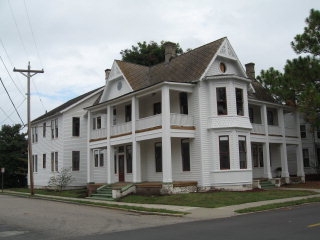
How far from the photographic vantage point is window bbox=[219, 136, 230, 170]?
2453cm

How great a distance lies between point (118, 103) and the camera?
28.3 metres

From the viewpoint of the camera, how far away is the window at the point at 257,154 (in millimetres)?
31316

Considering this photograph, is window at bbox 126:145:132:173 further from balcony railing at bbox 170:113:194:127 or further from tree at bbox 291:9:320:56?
tree at bbox 291:9:320:56

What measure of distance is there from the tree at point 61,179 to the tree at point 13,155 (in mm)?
13750

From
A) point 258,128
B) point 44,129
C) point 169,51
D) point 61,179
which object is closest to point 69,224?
point 258,128

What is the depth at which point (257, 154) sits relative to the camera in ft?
104

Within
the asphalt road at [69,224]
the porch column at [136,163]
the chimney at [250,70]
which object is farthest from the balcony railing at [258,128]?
the asphalt road at [69,224]

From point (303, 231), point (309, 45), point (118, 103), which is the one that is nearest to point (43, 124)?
point (118, 103)

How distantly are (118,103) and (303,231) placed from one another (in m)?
19.8

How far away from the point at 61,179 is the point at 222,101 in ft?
57.1

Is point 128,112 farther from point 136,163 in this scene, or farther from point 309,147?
point 309,147

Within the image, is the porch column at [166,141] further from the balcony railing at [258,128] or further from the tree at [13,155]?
the tree at [13,155]

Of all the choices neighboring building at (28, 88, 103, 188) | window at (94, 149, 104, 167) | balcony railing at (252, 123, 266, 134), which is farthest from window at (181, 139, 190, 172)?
neighboring building at (28, 88, 103, 188)

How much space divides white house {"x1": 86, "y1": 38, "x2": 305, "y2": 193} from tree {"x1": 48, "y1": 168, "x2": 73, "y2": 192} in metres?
4.66
